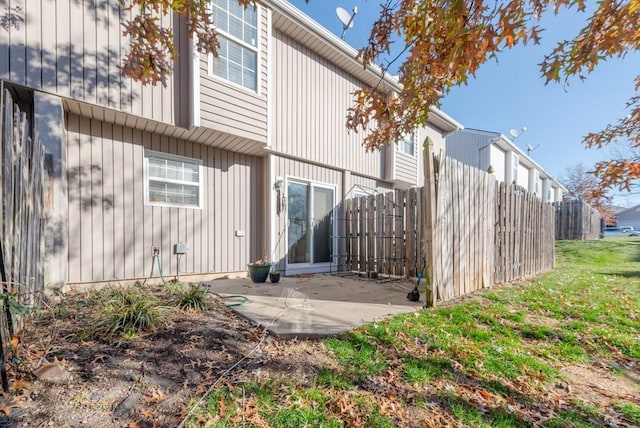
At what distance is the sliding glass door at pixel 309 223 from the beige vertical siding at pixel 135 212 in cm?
90

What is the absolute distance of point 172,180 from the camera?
537cm

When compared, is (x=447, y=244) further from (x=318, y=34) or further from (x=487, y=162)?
(x=487, y=162)

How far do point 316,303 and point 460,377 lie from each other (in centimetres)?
203

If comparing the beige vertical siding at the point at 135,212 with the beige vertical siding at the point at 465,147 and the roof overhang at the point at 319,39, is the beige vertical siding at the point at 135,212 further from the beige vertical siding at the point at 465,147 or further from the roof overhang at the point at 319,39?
the beige vertical siding at the point at 465,147

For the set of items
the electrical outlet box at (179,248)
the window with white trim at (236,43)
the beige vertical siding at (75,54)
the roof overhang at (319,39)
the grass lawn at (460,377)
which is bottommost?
the grass lawn at (460,377)

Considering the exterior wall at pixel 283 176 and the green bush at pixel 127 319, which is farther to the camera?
the exterior wall at pixel 283 176

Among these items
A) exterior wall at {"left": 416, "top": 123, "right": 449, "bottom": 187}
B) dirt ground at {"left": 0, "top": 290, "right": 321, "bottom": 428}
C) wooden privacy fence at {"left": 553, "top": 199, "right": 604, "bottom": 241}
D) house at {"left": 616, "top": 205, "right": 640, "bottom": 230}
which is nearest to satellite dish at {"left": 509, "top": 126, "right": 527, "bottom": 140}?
wooden privacy fence at {"left": 553, "top": 199, "right": 604, "bottom": 241}

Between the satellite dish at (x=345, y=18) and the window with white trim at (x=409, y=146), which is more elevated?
the satellite dish at (x=345, y=18)

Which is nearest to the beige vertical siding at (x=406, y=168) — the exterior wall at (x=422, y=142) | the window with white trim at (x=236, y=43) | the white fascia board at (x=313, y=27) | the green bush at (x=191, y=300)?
the exterior wall at (x=422, y=142)

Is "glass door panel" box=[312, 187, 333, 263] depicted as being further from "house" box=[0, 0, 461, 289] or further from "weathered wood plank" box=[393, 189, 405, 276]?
"weathered wood plank" box=[393, 189, 405, 276]

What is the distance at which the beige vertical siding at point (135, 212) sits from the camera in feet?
14.5

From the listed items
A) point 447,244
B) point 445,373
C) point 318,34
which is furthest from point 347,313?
point 318,34

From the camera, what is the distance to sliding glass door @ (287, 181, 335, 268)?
22.1 feet

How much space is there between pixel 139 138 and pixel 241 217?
7.62 ft
